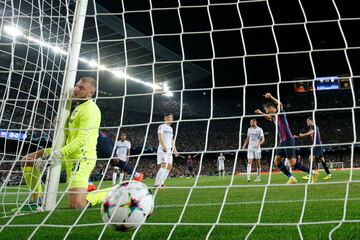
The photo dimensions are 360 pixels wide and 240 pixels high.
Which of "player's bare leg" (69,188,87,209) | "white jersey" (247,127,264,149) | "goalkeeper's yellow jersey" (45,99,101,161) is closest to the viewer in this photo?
"goalkeeper's yellow jersey" (45,99,101,161)

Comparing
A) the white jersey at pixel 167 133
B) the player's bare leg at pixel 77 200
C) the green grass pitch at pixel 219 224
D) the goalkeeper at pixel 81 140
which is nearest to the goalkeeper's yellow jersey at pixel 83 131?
the goalkeeper at pixel 81 140

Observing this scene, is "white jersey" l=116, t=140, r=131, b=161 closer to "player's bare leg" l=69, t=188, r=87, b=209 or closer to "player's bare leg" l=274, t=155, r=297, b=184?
"player's bare leg" l=274, t=155, r=297, b=184

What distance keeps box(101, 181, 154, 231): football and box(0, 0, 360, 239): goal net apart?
0.11 metres

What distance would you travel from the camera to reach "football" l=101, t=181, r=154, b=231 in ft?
8.32

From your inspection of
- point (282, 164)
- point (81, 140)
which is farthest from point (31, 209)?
point (282, 164)

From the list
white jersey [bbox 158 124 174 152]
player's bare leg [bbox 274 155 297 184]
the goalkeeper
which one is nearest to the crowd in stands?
white jersey [bbox 158 124 174 152]

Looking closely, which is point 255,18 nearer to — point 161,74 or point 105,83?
point 161,74

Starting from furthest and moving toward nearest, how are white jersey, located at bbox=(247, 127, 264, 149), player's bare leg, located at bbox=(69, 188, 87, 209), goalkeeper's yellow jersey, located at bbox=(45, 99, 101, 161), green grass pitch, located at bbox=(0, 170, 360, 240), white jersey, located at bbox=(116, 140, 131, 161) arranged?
white jersey, located at bbox=(116, 140, 131, 161)
white jersey, located at bbox=(247, 127, 264, 149)
player's bare leg, located at bbox=(69, 188, 87, 209)
goalkeeper's yellow jersey, located at bbox=(45, 99, 101, 161)
green grass pitch, located at bbox=(0, 170, 360, 240)

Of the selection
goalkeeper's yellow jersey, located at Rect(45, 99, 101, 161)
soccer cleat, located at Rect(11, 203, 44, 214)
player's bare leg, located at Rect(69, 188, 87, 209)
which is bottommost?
soccer cleat, located at Rect(11, 203, 44, 214)

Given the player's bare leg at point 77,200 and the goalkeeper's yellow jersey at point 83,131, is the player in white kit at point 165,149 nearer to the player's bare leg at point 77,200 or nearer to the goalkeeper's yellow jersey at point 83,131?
the player's bare leg at point 77,200

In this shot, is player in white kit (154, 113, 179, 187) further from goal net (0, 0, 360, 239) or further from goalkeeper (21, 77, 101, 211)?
goalkeeper (21, 77, 101, 211)

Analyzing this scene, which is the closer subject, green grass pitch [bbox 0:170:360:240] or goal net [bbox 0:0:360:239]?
green grass pitch [bbox 0:170:360:240]

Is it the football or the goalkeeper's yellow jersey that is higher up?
the goalkeeper's yellow jersey

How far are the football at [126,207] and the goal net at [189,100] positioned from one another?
11 cm
